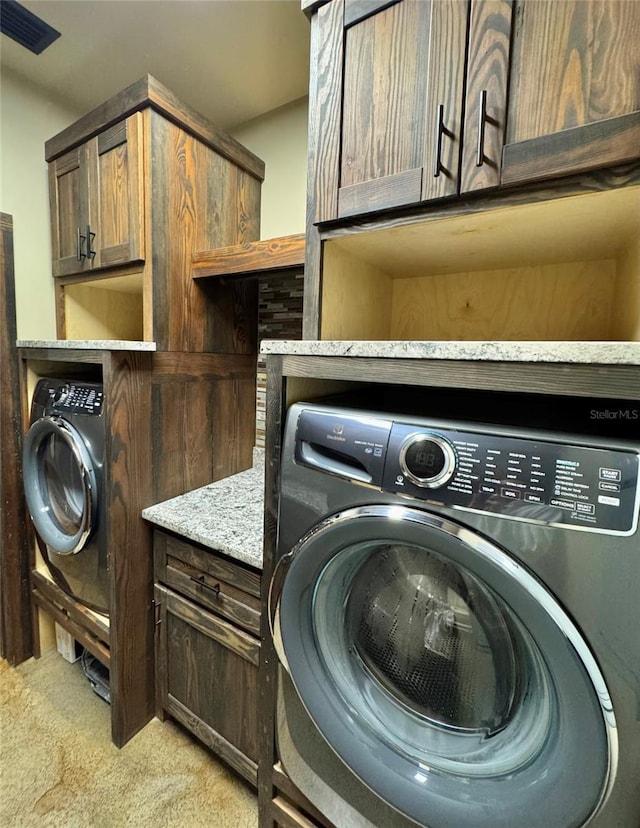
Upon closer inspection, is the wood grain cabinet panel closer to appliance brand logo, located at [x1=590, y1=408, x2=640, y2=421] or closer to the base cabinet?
the base cabinet

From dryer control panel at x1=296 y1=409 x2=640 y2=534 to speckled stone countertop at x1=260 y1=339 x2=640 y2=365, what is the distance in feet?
0.42

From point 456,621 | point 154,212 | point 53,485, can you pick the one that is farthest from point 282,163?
point 456,621

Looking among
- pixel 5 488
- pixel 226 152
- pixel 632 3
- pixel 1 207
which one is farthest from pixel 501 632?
pixel 1 207

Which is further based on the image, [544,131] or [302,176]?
[302,176]

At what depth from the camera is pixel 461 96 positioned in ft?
2.51

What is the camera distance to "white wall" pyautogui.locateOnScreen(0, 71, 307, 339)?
1647 mm

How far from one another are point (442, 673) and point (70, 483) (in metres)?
1.57

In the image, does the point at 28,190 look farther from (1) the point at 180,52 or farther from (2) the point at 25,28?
(1) the point at 180,52

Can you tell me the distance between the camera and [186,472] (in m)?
1.55

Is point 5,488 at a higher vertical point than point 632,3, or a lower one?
lower

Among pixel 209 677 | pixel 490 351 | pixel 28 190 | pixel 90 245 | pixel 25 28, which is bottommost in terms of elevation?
pixel 209 677

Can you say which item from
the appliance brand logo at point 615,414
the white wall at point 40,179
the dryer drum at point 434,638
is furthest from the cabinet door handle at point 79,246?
the appliance brand logo at point 615,414

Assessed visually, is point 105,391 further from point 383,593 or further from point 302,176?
point 302,176

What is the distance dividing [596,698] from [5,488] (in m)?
2.16
